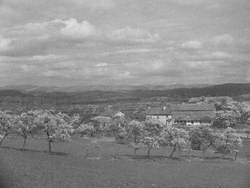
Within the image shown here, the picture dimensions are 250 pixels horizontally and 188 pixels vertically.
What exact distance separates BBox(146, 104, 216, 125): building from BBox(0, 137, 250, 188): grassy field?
192ft

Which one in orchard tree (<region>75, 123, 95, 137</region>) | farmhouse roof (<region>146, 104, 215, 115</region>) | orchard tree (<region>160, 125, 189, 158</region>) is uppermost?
farmhouse roof (<region>146, 104, 215, 115</region>)

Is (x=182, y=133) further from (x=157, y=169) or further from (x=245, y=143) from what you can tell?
(x=245, y=143)

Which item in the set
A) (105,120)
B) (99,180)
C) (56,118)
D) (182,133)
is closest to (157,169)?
(99,180)

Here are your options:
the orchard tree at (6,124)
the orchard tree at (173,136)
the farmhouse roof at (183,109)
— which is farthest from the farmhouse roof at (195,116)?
the orchard tree at (6,124)

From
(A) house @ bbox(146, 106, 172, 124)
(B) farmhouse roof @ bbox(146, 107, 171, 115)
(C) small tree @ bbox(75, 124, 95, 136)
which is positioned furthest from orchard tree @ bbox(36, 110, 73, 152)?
(B) farmhouse roof @ bbox(146, 107, 171, 115)

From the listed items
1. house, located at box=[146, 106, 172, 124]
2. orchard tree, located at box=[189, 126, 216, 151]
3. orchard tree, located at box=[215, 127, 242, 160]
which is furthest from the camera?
house, located at box=[146, 106, 172, 124]

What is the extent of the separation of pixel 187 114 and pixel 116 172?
306 ft

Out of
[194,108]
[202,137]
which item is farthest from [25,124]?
[194,108]

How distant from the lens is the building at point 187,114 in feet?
415

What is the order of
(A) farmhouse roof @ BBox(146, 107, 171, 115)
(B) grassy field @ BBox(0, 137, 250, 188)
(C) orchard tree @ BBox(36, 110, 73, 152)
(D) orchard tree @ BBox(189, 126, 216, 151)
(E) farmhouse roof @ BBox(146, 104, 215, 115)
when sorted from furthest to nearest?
(A) farmhouse roof @ BBox(146, 107, 171, 115) → (E) farmhouse roof @ BBox(146, 104, 215, 115) → (D) orchard tree @ BBox(189, 126, 216, 151) → (C) orchard tree @ BBox(36, 110, 73, 152) → (B) grassy field @ BBox(0, 137, 250, 188)

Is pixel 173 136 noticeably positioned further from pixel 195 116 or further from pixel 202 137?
pixel 195 116

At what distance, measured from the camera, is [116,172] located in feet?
137

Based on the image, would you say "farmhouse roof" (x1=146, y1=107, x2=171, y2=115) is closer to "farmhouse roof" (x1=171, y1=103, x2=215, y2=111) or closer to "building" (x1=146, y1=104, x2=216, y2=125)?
"building" (x1=146, y1=104, x2=216, y2=125)

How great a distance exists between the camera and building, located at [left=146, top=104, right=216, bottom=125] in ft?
415
